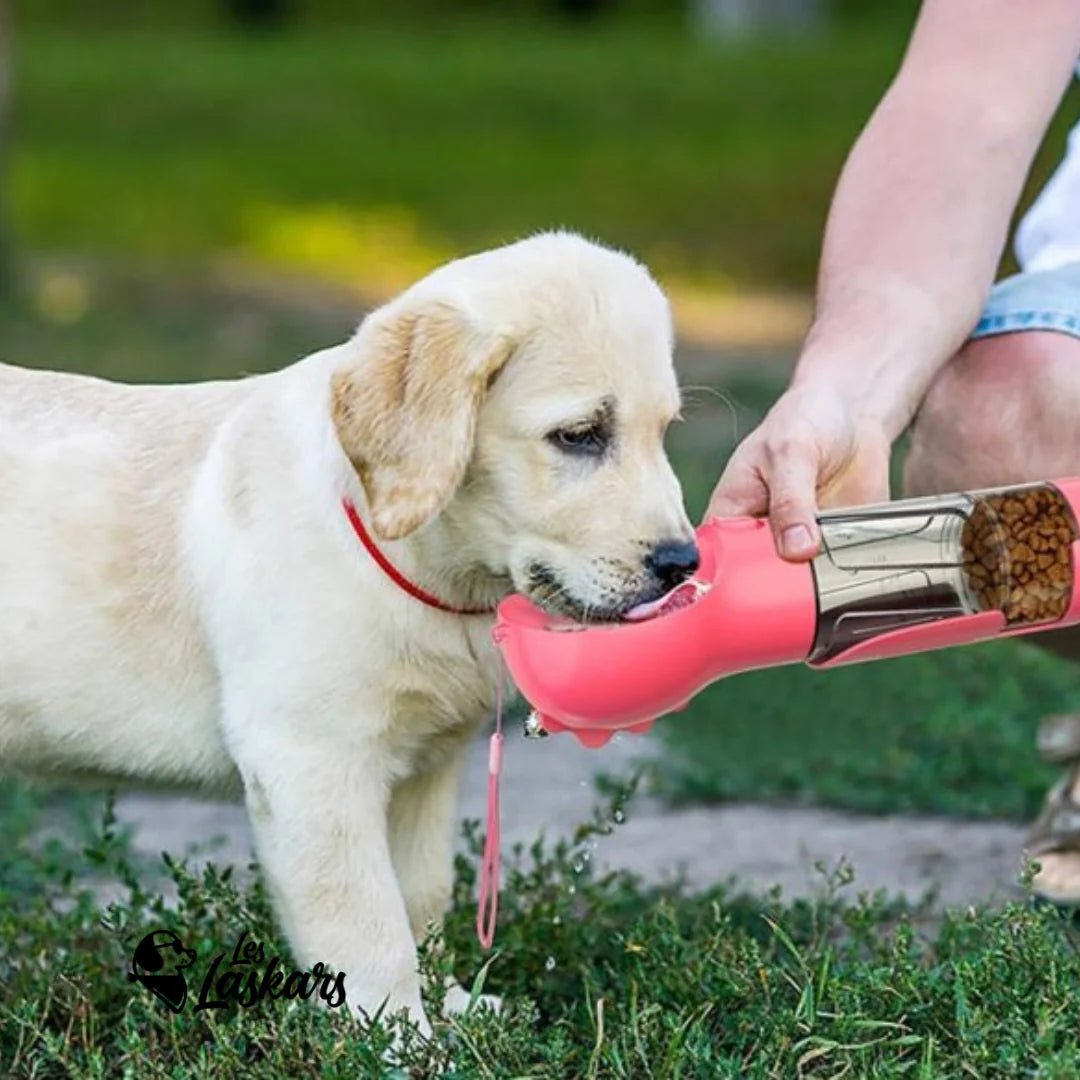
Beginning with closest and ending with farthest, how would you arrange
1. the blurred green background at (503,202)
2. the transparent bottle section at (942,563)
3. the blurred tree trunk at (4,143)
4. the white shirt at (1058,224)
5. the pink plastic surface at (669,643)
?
the pink plastic surface at (669,643)
the transparent bottle section at (942,563)
the white shirt at (1058,224)
the blurred green background at (503,202)
the blurred tree trunk at (4,143)

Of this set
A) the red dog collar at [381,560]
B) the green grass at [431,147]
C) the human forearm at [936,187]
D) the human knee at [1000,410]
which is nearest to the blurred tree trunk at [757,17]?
the green grass at [431,147]

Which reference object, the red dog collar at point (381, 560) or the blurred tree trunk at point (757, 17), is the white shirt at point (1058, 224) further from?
the blurred tree trunk at point (757, 17)

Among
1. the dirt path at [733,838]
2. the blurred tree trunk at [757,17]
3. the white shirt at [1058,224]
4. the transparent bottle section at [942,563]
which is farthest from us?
the blurred tree trunk at [757,17]

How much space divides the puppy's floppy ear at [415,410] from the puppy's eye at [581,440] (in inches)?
4.2

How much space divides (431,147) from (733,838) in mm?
13007

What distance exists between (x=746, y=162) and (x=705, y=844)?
1204 centimetres

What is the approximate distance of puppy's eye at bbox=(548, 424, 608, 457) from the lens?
3.10 metres

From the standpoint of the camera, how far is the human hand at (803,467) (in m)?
3.16

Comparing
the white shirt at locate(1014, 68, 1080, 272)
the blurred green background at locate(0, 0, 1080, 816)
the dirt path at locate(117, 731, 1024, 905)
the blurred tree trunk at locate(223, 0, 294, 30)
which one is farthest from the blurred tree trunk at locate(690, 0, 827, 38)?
the white shirt at locate(1014, 68, 1080, 272)

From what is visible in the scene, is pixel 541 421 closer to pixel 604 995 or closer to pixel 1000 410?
pixel 604 995

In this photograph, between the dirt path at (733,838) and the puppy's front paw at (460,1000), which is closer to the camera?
the puppy's front paw at (460,1000)

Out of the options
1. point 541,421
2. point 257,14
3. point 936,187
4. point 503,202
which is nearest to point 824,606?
point 541,421

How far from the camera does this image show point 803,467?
3256 mm

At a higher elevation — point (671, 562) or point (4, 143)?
point (671, 562)
